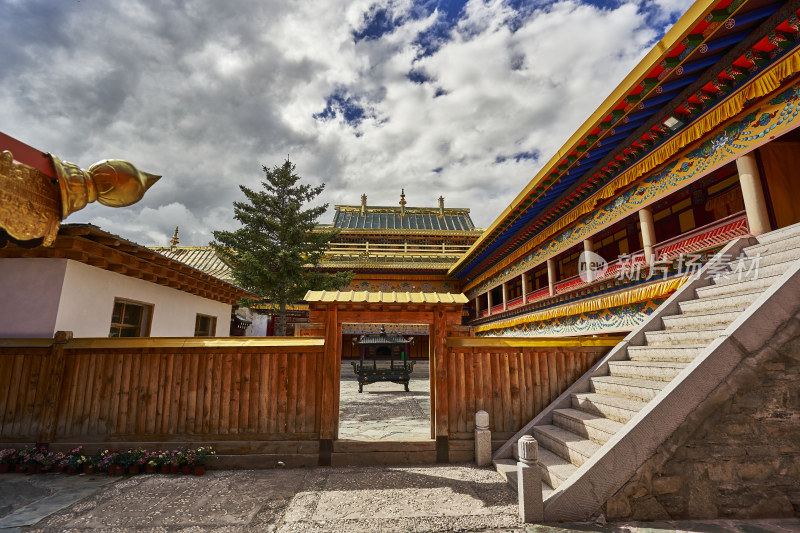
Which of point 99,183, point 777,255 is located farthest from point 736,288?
point 99,183

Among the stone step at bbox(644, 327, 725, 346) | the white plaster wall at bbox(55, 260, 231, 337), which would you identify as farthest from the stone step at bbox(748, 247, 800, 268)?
the white plaster wall at bbox(55, 260, 231, 337)

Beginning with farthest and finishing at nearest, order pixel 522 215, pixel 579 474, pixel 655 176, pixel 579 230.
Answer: pixel 522 215
pixel 579 230
pixel 655 176
pixel 579 474

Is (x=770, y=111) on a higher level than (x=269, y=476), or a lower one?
higher

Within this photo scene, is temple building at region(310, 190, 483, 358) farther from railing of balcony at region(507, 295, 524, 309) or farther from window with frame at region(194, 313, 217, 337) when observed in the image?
window with frame at region(194, 313, 217, 337)

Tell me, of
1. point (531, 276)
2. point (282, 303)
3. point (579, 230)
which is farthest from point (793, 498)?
point (282, 303)

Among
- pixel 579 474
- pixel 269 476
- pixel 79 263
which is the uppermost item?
pixel 79 263

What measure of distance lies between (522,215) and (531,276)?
5.50m

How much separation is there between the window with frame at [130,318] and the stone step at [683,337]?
8.90 m

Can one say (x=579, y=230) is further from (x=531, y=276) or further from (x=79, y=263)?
(x=79, y=263)

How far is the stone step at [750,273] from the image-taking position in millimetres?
4120

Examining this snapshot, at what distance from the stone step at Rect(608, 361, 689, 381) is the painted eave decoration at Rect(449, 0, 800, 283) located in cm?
405

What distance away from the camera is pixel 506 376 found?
5426 millimetres

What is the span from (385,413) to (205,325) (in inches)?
226

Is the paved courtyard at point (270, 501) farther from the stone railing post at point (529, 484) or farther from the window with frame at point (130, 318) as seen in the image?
the window with frame at point (130, 318)
